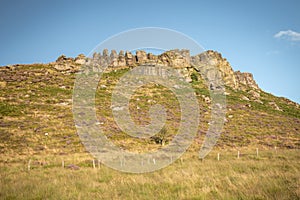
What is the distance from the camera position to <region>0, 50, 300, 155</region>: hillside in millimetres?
31922

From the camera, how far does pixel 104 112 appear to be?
48.2 meters

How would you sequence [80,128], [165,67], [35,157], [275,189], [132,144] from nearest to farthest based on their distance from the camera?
[275,189] < [35,157] < [132,144] < [80,128] < [165,67]

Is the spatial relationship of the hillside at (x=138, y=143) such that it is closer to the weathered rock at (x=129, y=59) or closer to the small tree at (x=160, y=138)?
the small tree at (x=160, y=138)

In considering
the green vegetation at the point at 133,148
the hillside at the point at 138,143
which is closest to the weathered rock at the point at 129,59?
the hillside at the point at 138,143

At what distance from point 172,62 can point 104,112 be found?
5838 centimetres

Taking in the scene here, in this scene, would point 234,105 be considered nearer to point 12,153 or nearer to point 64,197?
point 12,153

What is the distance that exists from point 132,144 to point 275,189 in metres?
26.6

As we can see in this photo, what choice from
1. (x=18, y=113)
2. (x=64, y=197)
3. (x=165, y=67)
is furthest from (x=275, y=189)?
(x=165, y=67)

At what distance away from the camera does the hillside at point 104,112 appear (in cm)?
3192

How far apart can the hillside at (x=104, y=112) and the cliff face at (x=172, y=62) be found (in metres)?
0.48

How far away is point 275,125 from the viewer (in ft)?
173

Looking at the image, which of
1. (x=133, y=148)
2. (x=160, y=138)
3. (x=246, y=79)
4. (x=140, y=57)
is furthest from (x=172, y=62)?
(x=133, y=148)

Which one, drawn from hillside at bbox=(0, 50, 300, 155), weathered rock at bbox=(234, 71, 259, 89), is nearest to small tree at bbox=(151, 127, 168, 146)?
hillside at bbox=(0, 50, 300, 155)

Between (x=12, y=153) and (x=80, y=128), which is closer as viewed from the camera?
(x=12, y=153)
